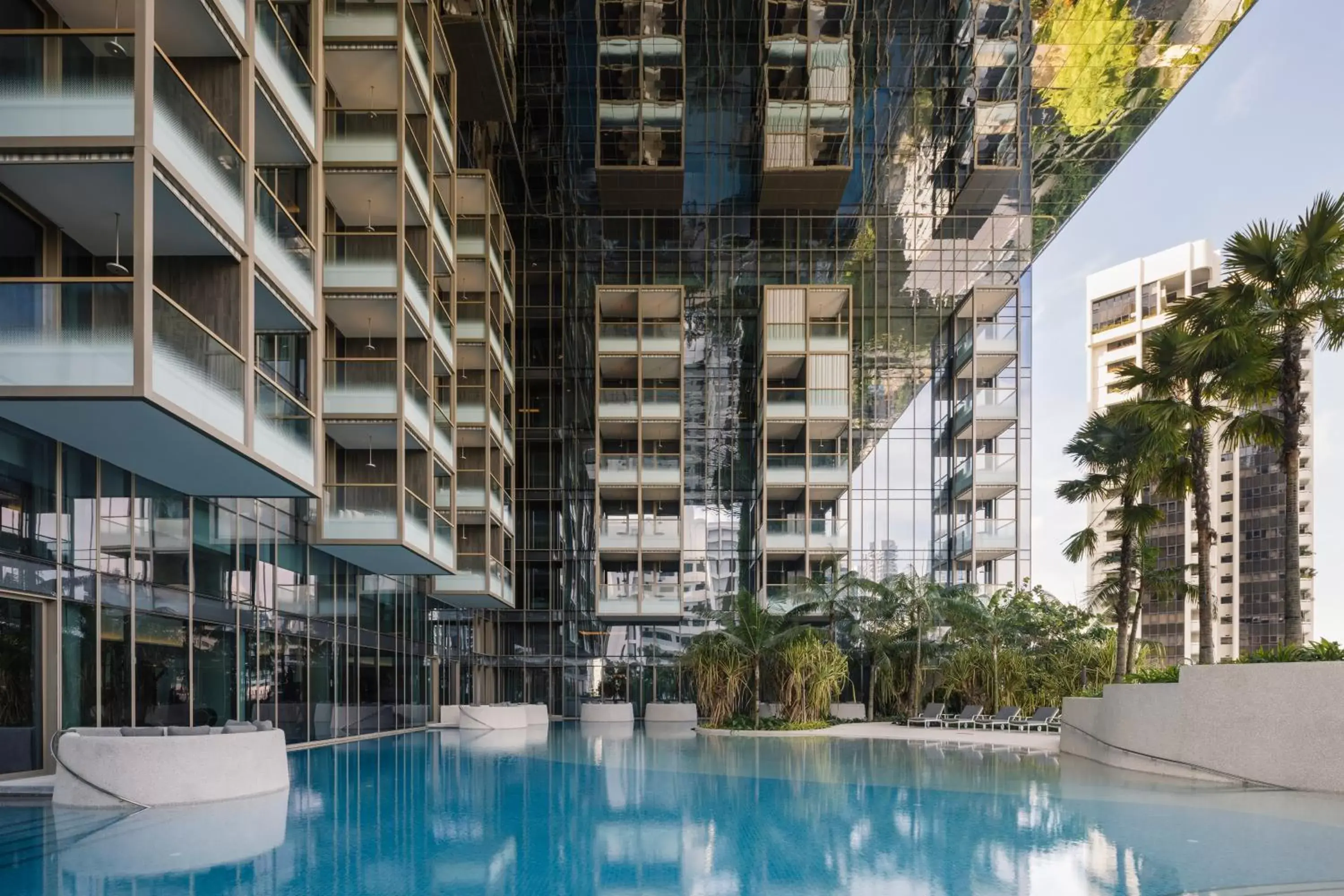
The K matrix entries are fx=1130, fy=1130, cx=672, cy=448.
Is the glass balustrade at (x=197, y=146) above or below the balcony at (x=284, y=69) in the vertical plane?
below

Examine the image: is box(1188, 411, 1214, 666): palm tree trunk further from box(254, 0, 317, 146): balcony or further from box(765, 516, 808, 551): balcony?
box(765, 516, 808, 551): balcony

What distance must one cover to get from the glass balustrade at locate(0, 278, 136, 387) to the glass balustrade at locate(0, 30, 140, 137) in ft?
5.50

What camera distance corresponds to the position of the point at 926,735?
3119 cm

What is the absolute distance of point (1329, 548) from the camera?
97188 mm

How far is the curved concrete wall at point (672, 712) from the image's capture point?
40.0 meters

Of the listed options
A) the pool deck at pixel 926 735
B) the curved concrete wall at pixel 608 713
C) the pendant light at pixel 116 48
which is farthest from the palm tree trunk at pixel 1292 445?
the curved concrete wall at pixel 608 713

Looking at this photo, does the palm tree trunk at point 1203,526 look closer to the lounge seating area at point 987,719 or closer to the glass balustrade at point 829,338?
the lounge seating area at point 987,719

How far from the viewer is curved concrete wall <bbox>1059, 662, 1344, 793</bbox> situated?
15.8 meters

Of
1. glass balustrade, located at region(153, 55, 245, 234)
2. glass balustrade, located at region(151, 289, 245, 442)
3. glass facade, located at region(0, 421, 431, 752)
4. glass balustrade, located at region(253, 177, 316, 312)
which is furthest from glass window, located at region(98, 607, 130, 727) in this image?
glass balustrade, located at region(153, 55, 245, 234)

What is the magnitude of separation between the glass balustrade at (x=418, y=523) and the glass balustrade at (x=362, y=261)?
13.9 feet

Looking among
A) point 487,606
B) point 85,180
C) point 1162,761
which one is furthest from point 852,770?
point 487,606

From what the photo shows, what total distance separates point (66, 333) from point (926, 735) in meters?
25.3

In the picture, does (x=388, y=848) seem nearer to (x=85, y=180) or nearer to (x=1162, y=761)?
(x=85, y=180)

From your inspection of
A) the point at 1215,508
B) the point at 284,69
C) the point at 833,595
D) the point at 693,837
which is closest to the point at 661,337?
the point at 833,595
